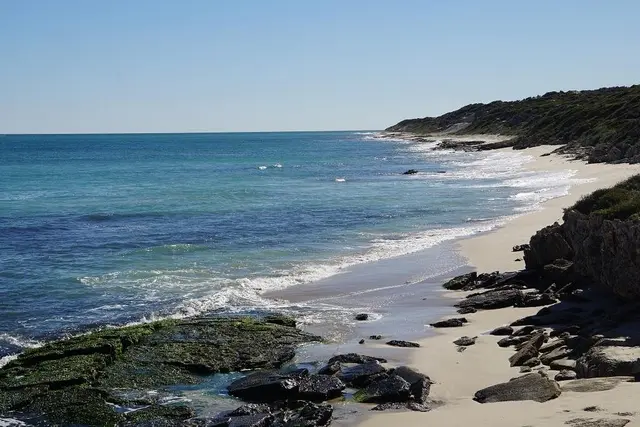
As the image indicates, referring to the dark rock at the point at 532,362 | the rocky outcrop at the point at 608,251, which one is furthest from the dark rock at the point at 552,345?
the rocky outcrop at the point at 608,251

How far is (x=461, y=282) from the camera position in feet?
71.0

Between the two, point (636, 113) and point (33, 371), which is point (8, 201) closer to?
point (33, 371)

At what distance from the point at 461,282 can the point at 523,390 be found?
10100 mm

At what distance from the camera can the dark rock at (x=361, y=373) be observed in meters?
13.3

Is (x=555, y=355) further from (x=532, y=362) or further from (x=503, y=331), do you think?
(x=503, y=331)

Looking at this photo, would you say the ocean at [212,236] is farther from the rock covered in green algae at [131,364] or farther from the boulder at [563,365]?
the boulder at [563,365]

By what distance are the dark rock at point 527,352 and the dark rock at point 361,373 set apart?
248cm

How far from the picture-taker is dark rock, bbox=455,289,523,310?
18.5 m

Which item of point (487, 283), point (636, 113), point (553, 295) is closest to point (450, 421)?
point (553, 295)

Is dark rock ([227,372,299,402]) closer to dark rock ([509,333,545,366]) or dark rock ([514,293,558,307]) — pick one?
dark rock ([509,333,545,366])

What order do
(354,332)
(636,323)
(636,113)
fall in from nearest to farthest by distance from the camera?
(636,323) < (354,332) < (636,113)

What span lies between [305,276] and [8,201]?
32.4m

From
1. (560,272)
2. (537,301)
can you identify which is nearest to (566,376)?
(537,301)

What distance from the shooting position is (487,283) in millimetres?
21016
